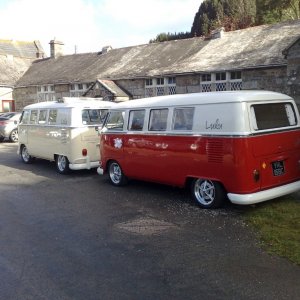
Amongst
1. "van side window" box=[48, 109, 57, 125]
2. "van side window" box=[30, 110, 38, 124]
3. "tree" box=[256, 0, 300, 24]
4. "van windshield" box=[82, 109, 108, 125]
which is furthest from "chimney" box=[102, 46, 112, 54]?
"van windshield" box=[82, 109, 108, 125]

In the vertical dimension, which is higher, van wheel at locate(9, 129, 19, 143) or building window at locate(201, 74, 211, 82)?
building window at locate(201, 74, 211, 82)

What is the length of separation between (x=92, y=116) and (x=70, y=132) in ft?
2.58

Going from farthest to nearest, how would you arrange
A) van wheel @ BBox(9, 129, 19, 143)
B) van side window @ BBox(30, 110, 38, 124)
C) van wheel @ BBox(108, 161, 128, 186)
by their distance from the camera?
1. van wheel @ BBox(9, 129, 19, 143)
2. van side window @ BBox(30, 110, 38, 124)
3. van wheel @ BBox(108, 161, 128, 186)

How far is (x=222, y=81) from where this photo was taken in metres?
23.5

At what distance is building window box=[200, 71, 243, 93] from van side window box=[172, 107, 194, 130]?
15879 mm

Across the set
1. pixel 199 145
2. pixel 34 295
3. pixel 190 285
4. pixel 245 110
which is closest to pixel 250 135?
pixel 245 110

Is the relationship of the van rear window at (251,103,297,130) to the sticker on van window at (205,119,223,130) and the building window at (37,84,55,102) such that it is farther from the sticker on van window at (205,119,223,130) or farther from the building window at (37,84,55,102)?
the building window at (37,84,55,102)

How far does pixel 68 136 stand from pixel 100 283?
6752 mm

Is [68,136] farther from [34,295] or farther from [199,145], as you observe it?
[34,295]

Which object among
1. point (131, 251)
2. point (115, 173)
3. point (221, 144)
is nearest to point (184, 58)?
point (115, 173)

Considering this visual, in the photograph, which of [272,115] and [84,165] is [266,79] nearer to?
[84,165]

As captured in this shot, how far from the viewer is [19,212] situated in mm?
7645

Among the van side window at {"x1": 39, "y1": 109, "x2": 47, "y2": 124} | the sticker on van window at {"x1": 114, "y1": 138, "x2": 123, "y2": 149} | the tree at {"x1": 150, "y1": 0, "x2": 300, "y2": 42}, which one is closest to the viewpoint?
the sticker on van window at {"x1": 114, "y1": 138, "x2": 123, "y2": 149}

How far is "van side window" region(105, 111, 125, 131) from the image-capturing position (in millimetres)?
9242
